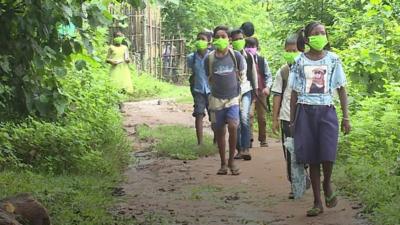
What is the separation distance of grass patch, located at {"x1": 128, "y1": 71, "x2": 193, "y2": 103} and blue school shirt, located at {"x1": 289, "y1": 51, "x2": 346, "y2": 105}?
490 inches

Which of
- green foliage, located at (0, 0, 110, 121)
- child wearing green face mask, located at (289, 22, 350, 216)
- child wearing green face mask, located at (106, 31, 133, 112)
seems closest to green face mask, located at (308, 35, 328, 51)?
child wearing green face mask, located at (289, 22, 350, 216)

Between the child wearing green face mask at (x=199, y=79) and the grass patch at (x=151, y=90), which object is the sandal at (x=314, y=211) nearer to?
the child wearing green face mask at (x=199, y=79)

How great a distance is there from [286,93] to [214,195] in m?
1.34

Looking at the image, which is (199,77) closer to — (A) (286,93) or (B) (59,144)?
(B) (59,144)

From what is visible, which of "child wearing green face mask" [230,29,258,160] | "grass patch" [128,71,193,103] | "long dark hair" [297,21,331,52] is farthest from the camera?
"grass patch" [128,71,193,103]

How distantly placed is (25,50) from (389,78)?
5.98 meters

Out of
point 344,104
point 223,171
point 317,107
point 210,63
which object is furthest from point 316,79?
point 223,171

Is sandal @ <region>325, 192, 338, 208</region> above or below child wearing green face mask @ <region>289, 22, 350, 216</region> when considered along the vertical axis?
below

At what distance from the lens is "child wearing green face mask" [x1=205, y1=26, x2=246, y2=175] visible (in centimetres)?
739

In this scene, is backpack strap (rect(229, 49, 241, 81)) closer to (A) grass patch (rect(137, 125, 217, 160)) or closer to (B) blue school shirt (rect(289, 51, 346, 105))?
(A) grass patch (rect(137, 125, 217, 160))

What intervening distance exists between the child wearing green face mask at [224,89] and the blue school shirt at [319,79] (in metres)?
2.05

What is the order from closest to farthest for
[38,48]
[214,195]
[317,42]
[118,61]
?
[38,48], [317,42], [214,195], [118,61]

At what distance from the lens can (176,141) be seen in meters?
9.84

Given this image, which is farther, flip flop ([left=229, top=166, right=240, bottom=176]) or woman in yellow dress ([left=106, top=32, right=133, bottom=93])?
woman in yellow dress ([left=106, top=32, right=133, bottom=93])
